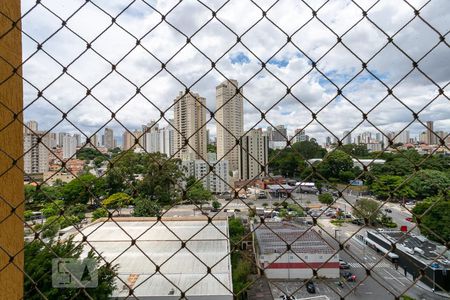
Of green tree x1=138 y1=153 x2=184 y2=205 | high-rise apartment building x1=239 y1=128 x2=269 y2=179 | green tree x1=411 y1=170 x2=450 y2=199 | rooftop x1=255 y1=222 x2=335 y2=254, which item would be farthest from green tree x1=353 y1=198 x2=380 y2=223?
rooftop x1=255 y1=222 x2=335 y2=254

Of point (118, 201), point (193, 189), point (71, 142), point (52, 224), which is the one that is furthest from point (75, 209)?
point (71, 142)

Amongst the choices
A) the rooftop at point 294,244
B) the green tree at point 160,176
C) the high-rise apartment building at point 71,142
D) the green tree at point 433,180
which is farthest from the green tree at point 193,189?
the rooftop at point 294,244

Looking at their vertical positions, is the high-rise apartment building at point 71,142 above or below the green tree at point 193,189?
above

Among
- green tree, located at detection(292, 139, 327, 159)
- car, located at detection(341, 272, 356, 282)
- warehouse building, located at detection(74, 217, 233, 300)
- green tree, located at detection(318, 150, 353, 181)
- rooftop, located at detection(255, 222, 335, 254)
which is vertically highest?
green tree, located at detection(292, 139, 327, 159)

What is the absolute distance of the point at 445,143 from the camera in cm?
84

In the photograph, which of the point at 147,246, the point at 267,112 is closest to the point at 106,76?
the point at 267,112

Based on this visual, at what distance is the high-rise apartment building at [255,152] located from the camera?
35.9 inches

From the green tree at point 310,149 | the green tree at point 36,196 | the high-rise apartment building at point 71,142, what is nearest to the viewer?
the green tree at point 36,196

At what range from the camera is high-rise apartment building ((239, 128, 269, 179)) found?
0.91 m

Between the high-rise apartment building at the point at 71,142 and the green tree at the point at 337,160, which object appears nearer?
the green tree at the point at 337,160

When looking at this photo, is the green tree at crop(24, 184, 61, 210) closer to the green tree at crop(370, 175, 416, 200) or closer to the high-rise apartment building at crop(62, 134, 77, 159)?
the high-rise apartment building at crop(62, 134, 77, 159)

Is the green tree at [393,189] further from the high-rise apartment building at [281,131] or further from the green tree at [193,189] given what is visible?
the green tree at [193,189]

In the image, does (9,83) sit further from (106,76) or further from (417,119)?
(417,119)

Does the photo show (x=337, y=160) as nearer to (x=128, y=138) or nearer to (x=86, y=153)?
(x=128, y=138)
